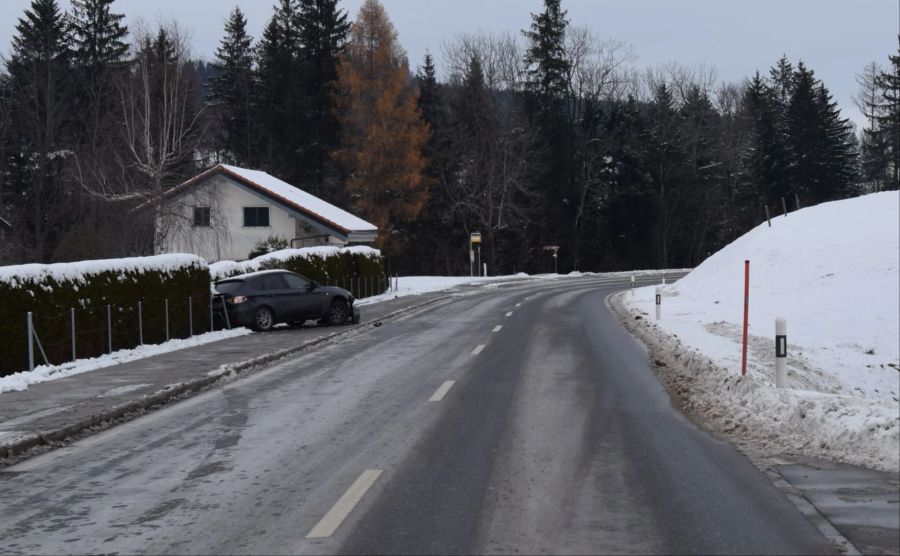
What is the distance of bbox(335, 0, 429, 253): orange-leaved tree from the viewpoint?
63.5m

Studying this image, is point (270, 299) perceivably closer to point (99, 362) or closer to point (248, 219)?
point (99, 362)

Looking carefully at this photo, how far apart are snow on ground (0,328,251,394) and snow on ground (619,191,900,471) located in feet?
32.9

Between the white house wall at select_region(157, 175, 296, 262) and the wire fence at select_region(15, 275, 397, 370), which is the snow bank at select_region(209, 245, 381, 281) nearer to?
the wire fence at select_region(15, 275, 397, 370)

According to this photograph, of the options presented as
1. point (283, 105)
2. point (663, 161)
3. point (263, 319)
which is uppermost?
point (283, 105)

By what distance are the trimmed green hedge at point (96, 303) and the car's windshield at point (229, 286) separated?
0.51 metres

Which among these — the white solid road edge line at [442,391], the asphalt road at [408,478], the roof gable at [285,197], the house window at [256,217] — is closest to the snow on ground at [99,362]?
the asphalt road at [408,478]

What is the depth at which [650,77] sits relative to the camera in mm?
87500

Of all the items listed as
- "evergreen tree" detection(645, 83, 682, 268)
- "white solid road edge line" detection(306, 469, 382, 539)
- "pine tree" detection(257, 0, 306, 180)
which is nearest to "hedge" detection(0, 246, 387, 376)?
"white solid road edge line" detection(306, 469, 382, 539)

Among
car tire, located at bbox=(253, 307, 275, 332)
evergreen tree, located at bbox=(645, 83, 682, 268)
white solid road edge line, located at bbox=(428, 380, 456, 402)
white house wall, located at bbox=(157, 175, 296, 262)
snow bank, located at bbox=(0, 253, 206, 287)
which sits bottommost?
white solid road edge line, located at bbox=(428, 380, 456, 402)

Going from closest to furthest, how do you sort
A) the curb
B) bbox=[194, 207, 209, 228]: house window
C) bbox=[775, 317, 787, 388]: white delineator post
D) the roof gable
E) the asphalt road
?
1. the asphalt road
2. the curb
3. bbox=[775, 317, 787, 388]: white delineator post
4. bbox=[194, 207, 209, 228]: house window
5. the roof gable

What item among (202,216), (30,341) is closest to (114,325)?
(30,341)

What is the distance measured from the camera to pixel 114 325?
18844mm

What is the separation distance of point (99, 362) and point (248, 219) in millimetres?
34194

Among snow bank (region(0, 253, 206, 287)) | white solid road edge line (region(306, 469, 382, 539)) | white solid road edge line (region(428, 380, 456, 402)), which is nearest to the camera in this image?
white solid road edge line (region(306, 469, 382, 539))
